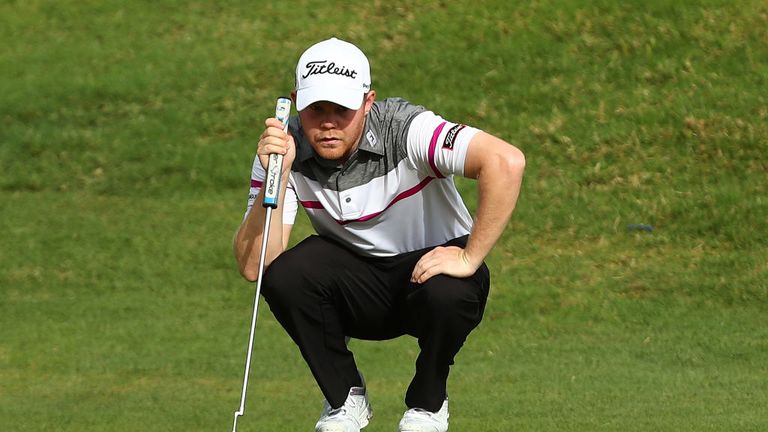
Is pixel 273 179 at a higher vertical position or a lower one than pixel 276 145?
lower

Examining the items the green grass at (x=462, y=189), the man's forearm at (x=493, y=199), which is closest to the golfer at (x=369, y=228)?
the man's forearm at (x=493, y=199)

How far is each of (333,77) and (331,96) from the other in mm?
96

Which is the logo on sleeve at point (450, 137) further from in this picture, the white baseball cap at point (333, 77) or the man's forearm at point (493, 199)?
the white baseball cap at point (333, 77)

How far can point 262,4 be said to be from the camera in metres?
17.2

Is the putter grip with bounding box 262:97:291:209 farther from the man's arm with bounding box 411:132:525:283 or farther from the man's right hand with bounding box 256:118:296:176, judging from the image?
the man's arm with bounding box 411:132:525:283

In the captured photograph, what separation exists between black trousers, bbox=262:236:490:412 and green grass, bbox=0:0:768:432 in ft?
3.15

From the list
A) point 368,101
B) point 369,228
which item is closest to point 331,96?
point 368,101

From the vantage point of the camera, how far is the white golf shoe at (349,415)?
5703 mm

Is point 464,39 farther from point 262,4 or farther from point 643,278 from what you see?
point 643,278

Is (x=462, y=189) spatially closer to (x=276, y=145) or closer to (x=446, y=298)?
(x=446, y=298)

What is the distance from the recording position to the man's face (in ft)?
18.3

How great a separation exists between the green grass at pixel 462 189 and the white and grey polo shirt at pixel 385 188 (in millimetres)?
1226

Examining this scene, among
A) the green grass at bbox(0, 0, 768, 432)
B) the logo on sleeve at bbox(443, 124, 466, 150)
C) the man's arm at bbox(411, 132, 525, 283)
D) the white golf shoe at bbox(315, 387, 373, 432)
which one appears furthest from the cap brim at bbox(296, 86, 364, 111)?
the green grass at bbox(0, 0, 768, 432)

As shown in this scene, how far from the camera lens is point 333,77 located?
5.51 metres
